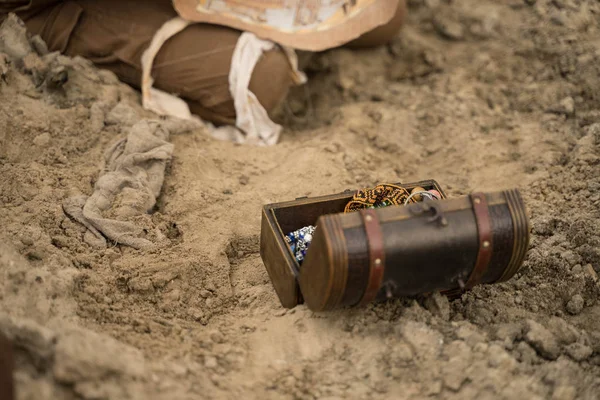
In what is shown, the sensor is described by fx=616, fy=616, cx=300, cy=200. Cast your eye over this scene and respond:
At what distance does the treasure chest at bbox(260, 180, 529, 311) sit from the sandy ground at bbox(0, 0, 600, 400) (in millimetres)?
183

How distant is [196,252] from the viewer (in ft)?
8.35

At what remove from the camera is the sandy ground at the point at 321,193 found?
1982mm

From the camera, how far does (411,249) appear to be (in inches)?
77.7

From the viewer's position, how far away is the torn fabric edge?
3.17 meters

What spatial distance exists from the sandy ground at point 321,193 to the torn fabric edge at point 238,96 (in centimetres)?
13

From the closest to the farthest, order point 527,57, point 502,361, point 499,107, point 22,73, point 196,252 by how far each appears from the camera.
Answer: point 502,361 → point 196,252 → point 22,73 → point 499,107 → point 527,57

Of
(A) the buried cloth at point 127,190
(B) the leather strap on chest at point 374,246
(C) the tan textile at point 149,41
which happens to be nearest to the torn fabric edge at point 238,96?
(C) the tan textile at point 149,41

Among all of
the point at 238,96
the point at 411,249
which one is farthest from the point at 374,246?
the point at 238,96

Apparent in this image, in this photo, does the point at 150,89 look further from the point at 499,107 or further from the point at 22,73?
the point at 499,107

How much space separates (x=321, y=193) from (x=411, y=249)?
3.29ft

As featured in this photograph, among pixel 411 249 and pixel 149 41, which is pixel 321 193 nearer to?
pixel 411 249

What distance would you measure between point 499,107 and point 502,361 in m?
1.93

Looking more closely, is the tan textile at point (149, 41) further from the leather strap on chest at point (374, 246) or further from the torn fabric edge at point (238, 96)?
the leather strap on chest at point (374, 246)

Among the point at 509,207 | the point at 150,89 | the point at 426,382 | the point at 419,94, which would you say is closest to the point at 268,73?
the point at 150,89
